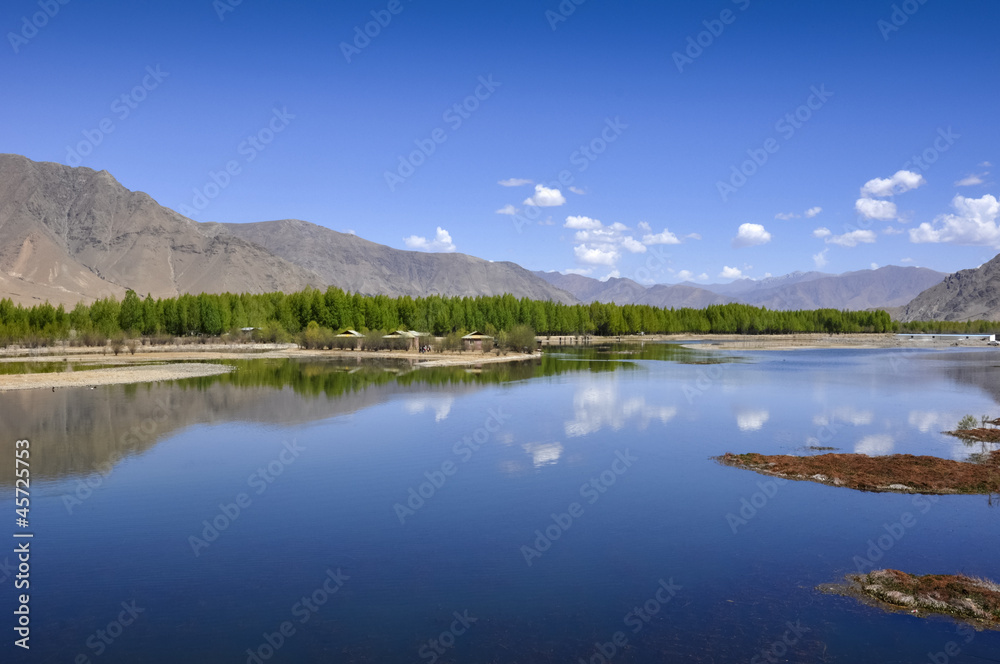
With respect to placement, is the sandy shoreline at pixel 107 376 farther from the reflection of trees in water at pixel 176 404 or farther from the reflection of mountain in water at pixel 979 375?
the reflection of mountain in water at pixel 979 375

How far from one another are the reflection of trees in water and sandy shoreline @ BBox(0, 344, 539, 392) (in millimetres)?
3735

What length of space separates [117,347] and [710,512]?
83.8 metres

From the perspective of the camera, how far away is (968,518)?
55.5 feet

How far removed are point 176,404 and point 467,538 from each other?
27.6m

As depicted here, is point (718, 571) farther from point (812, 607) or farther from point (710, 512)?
point (710, 512)

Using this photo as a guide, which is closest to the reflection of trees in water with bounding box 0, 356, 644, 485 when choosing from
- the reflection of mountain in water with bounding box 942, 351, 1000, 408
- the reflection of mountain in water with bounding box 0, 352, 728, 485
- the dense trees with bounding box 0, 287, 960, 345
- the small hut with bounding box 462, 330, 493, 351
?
the reflection of mountain in water with bounding box 0, 352, 728, 485

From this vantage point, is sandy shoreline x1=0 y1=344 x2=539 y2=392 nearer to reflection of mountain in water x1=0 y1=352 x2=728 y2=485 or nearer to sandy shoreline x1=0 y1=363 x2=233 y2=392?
sandy shoreline x1=0 y1=363 x2=233 y2=392

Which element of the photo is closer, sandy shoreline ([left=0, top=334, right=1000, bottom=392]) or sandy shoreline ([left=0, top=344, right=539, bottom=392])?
sandy shoreline ([left=0, top=344, right=539, bottom=392])

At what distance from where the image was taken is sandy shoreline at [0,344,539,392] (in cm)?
4793

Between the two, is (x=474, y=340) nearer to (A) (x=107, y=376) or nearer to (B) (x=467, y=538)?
(A) (x=107, y=376)

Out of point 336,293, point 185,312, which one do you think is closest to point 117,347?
point 185,312

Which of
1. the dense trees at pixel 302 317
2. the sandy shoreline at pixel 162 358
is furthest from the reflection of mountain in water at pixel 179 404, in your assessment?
the dense trees at pixel 302 317

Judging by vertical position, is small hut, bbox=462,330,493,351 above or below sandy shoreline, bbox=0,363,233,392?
above

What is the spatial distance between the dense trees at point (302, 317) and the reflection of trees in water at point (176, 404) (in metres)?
48.7
